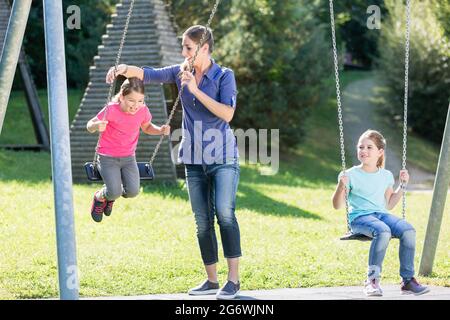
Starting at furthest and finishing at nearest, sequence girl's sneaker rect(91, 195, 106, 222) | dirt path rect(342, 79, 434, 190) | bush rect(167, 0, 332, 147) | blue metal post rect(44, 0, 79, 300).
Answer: dirt path rect(342, 79, 434, 190), bush rect(167, 0, 332, 147), girl's sneaker rect(91, 195, 106, 222), blue metal post rect(44, 0, 79, 300)

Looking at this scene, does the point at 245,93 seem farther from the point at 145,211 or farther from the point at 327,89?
the point at 145,211

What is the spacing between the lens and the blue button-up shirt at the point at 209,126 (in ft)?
22.4

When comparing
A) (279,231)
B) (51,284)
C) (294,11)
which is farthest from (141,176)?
(294,11)

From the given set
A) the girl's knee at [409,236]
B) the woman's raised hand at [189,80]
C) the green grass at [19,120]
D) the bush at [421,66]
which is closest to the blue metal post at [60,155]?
the woman's raised hand at [189,80]

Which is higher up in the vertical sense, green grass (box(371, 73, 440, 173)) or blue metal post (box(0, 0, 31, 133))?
blue metal post (box(0, 0, 31, 133))

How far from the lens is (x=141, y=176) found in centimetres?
838

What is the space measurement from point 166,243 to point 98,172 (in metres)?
3.16

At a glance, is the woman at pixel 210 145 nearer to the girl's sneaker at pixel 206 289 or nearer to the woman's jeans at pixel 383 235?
the girl's sneaker at pixel 206 289

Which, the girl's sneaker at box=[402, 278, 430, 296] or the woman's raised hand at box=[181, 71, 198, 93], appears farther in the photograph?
the girl's sneaker at box=[402, 278, 430, 296]

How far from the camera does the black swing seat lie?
8.13 m

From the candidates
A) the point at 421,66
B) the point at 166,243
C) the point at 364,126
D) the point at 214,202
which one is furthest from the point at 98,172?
the point at 364,126

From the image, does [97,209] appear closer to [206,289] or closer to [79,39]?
[206,289]

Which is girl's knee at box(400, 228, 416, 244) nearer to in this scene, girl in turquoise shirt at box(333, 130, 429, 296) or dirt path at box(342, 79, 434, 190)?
girl in turquoise shirt at box(333, 130, 429, 296)

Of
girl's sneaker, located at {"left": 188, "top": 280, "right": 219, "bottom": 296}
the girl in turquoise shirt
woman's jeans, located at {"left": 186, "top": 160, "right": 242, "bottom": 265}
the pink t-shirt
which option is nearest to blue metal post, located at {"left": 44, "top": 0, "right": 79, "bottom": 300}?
woman's jeans, located at {"left": 186, "top": 160, "right": 242, "bottom": 265}
